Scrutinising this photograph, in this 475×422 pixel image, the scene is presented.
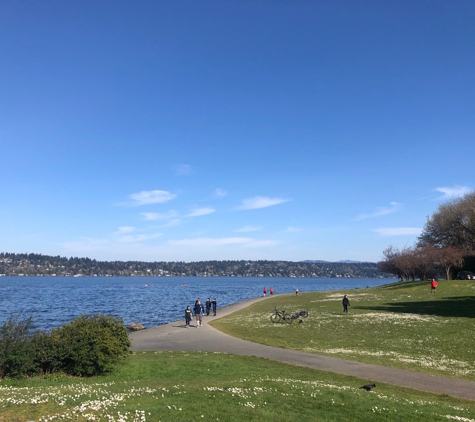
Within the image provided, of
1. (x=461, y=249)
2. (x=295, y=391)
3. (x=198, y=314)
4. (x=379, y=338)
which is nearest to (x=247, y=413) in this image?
(x=295, y=391)

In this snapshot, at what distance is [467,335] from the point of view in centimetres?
2638

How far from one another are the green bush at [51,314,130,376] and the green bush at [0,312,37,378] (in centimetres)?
103

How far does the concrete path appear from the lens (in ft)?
52.1

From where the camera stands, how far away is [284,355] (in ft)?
71.8

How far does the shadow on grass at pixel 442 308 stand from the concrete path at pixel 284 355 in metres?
20.0

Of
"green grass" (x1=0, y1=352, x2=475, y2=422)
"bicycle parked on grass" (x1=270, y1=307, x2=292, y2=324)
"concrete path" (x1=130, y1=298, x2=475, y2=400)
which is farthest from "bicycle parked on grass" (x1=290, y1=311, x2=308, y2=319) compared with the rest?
"green grass" (x1=0, y1=352, x2=475, y2=422)

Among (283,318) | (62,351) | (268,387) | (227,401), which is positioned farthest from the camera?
(283,318)

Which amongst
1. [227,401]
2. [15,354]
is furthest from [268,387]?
[15,354]

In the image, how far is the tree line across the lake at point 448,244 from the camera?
83.2 metres

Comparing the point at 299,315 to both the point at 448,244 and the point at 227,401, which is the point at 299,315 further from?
the point at 448,244

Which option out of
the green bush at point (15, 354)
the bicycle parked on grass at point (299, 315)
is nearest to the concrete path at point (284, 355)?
the bicycle parked on grass at point (299, 315)

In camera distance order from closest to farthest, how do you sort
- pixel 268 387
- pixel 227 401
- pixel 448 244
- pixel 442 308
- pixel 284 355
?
pixel 227 401 < pixel 268 387 < pixel 284 355 < pixel 442 308 < pixel 448 244

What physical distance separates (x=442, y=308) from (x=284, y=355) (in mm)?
26671

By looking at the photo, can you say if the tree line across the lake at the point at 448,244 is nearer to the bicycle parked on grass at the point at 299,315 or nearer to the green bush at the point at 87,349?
the bicycle parked on grass at the point at 299,315
